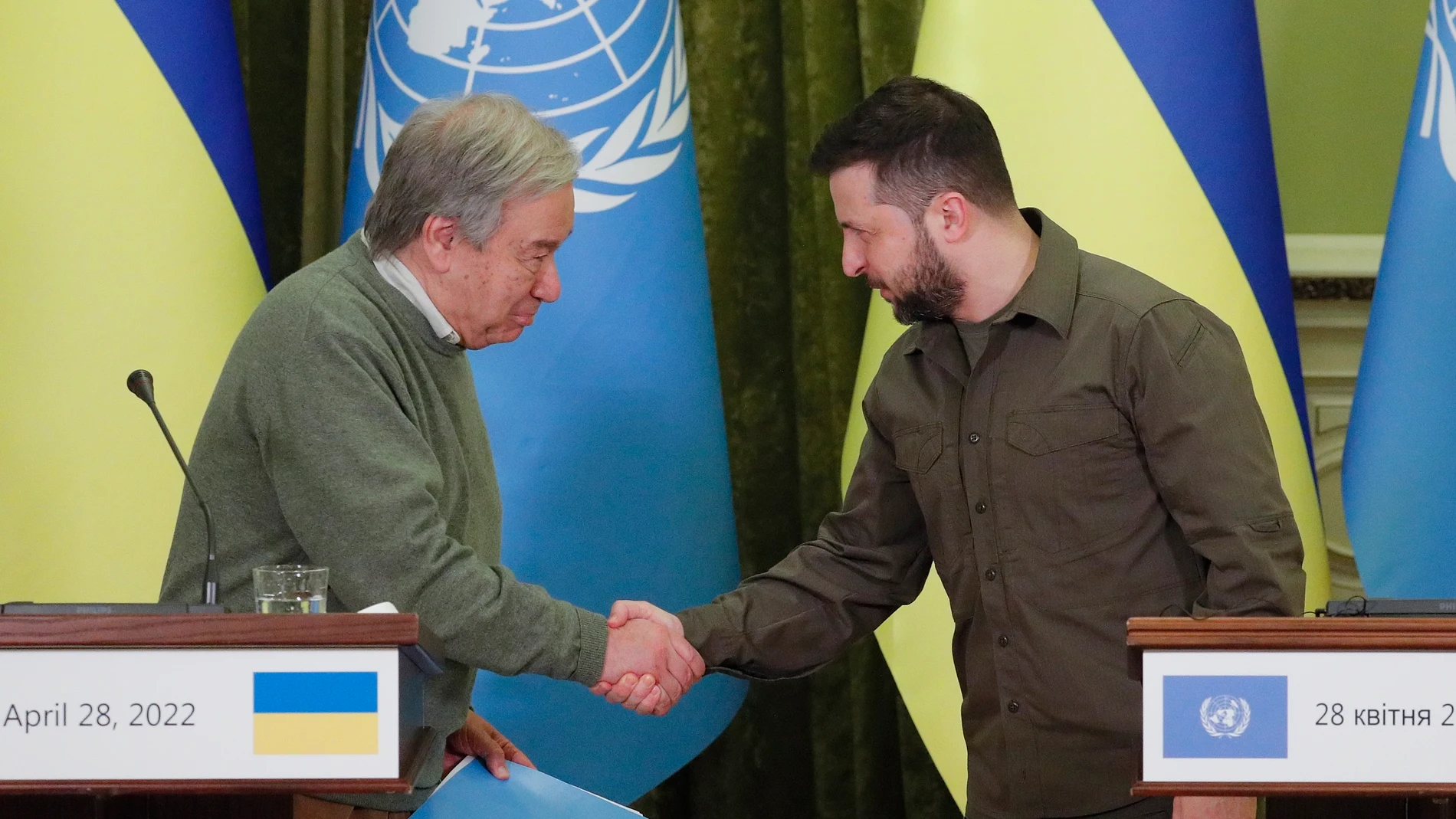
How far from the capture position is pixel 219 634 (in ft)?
4.33

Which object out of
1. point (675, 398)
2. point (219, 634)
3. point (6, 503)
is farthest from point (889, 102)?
point (6, 503)

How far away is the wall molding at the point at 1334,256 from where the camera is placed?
3.19m

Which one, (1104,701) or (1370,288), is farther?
(1370,288)

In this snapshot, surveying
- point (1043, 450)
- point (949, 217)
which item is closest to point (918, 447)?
point (1043, 450)

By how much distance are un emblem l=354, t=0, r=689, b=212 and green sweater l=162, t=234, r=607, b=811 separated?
2.26 feet

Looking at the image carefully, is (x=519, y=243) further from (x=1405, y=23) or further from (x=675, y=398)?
(x=1405, y=23)

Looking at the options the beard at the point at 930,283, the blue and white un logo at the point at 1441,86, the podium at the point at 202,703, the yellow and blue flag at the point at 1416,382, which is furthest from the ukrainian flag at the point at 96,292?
the blue and white un logo at the point at 1441,86

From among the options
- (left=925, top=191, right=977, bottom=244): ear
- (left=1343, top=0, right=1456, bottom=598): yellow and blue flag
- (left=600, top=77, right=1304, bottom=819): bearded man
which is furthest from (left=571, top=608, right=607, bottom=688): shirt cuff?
(left=1343, top=0, right=1456, bottom=598): yellow and blue flag

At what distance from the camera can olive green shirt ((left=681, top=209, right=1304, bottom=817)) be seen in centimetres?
174

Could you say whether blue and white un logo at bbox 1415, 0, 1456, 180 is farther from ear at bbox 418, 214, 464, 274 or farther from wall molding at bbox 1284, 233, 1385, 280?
ear at bbox 418, 214, 464, 274

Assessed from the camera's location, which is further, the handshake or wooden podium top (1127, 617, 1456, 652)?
the handshake

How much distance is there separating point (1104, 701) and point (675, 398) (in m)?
0.93

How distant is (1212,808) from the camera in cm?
164

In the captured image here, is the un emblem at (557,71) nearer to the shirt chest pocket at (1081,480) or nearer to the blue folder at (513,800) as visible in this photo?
the shirt chest pocket at (1081,480)
